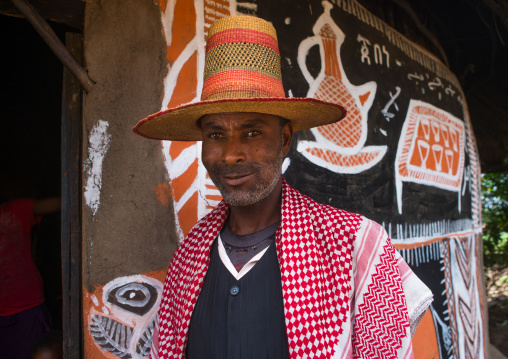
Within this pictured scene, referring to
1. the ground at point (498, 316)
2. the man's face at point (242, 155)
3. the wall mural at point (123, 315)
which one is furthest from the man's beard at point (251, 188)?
the ground at point (498, 316)

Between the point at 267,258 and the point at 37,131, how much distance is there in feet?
12.1

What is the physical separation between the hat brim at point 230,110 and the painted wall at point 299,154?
13.1 inches

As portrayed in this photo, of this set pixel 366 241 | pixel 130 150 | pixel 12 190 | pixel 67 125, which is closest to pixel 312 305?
pixel 366 241

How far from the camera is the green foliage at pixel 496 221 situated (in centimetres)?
718

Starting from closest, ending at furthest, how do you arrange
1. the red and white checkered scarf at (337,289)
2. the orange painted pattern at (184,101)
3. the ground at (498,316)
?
1. the red and white checkered scarf at (337,289)
2. the orange painted pattern at (184,101)
3. the ground at (498,316)

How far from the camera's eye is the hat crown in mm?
1205

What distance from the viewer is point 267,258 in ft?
4.09

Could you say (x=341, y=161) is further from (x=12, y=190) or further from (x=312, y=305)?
(x=12, y=190)

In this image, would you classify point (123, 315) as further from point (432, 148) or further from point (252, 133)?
point (432, 148)

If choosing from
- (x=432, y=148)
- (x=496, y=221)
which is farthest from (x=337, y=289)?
(x=496, y=221)

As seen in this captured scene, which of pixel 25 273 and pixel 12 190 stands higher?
pixel 12 190

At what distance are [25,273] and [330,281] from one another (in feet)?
8.13

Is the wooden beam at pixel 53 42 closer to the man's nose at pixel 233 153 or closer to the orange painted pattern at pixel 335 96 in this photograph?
the man's nose at pixel 233 153

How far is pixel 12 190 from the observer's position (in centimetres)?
278
